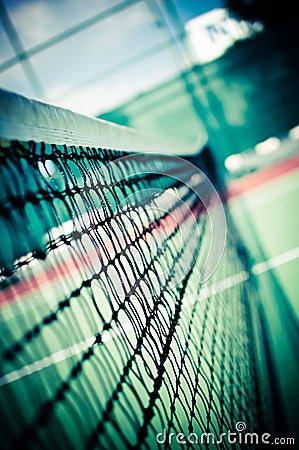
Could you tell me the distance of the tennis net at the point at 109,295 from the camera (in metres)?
0.96

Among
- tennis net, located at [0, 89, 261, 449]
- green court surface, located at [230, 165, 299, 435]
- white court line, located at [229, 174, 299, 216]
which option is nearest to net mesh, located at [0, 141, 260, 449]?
tennis net, located at [0, 89, 261, 449]

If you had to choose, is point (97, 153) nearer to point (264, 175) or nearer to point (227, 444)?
point (227, 444)

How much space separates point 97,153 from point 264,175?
7.49m

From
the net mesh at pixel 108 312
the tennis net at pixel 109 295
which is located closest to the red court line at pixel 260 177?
the tennis net at pixel 109 295

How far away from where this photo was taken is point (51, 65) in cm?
839

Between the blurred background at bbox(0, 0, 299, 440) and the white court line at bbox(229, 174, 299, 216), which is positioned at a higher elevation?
the blurred background at bbox(0, 0, 299, 440)

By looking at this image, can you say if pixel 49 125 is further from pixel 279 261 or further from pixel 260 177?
pixel 260 177

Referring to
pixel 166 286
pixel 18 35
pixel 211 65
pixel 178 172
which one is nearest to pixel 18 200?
pixel 166 286

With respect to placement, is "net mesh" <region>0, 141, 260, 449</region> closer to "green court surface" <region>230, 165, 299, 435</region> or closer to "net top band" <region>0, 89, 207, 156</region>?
"net top band" <region>0, 89, 207, 156</region>

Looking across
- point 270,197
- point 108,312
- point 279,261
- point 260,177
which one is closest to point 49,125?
point 108,312

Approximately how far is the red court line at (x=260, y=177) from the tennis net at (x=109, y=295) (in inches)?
170

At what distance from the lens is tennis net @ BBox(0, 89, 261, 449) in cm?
96

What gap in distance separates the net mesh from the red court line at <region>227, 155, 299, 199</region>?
4514mm

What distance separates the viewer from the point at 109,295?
1265 mm
